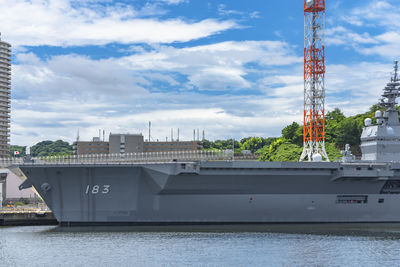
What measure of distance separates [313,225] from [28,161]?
15164mm

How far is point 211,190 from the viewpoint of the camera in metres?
27.2

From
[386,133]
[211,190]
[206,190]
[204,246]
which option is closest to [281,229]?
[211,190]

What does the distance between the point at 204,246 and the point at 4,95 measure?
2684 inches

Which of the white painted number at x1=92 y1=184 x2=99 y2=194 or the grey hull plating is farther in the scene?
the white painted number at x1=92 y1=184 x2=99 y2=194

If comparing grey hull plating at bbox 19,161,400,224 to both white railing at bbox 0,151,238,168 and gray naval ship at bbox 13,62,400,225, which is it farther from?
white railing at bbox 0,151,238,168

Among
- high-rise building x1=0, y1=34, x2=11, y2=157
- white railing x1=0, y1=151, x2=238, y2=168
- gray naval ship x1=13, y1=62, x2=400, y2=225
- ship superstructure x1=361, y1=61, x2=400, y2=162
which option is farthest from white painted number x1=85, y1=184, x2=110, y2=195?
high-rise building x1=0, y1=34, x2=11, y2=157

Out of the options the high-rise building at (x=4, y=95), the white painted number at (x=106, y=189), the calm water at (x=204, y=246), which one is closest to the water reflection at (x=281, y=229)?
the calm water at (x=204, y=246)

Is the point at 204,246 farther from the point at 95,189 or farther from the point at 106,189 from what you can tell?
the point at 95,189

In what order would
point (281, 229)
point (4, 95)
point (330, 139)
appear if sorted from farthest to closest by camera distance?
1. point (4, 95)
2. point (330, 139)
3. point (281, 229)

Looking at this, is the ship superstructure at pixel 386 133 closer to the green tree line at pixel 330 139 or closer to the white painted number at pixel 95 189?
the white painted number at pixel 95 189

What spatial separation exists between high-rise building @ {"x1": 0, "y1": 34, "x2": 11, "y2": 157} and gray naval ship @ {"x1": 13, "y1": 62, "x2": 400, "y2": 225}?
56.8 m

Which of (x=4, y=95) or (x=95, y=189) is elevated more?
(x=4, y=95)

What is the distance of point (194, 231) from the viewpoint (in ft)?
84.8

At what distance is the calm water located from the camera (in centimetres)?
1933
